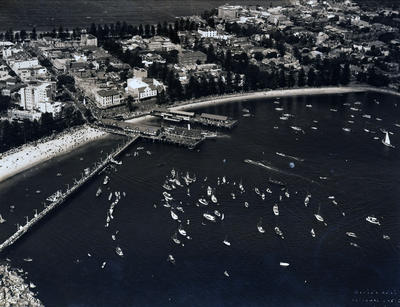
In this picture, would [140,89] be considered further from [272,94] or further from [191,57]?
[272,94]

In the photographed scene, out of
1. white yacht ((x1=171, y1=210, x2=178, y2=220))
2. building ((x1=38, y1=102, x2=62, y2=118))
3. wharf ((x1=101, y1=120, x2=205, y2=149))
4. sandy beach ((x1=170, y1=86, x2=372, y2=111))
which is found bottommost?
white yacht ((x1=171, y1=210, x2=178, y2=220))

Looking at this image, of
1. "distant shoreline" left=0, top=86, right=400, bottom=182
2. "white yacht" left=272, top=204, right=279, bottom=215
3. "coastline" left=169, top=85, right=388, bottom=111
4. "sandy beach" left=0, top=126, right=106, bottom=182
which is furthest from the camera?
"coastline" left=169, top=85, right=388, bottom=111

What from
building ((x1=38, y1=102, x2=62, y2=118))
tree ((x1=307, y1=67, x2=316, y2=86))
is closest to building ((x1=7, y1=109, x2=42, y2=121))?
building ((x1=38, y1=102, x2=62, y2=118))

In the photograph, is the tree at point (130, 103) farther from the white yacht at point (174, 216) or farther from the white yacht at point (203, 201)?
the white yacht at point (174, 216)

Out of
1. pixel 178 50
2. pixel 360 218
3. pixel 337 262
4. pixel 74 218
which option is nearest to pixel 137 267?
pixel 74 218

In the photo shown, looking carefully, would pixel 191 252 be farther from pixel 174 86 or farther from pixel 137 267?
pixel 174 86

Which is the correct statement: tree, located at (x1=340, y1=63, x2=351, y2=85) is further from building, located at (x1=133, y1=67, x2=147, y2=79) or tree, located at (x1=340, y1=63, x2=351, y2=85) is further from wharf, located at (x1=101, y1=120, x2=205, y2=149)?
wharf, located at (x1=101, y1=120, x2=205, y2=149)
